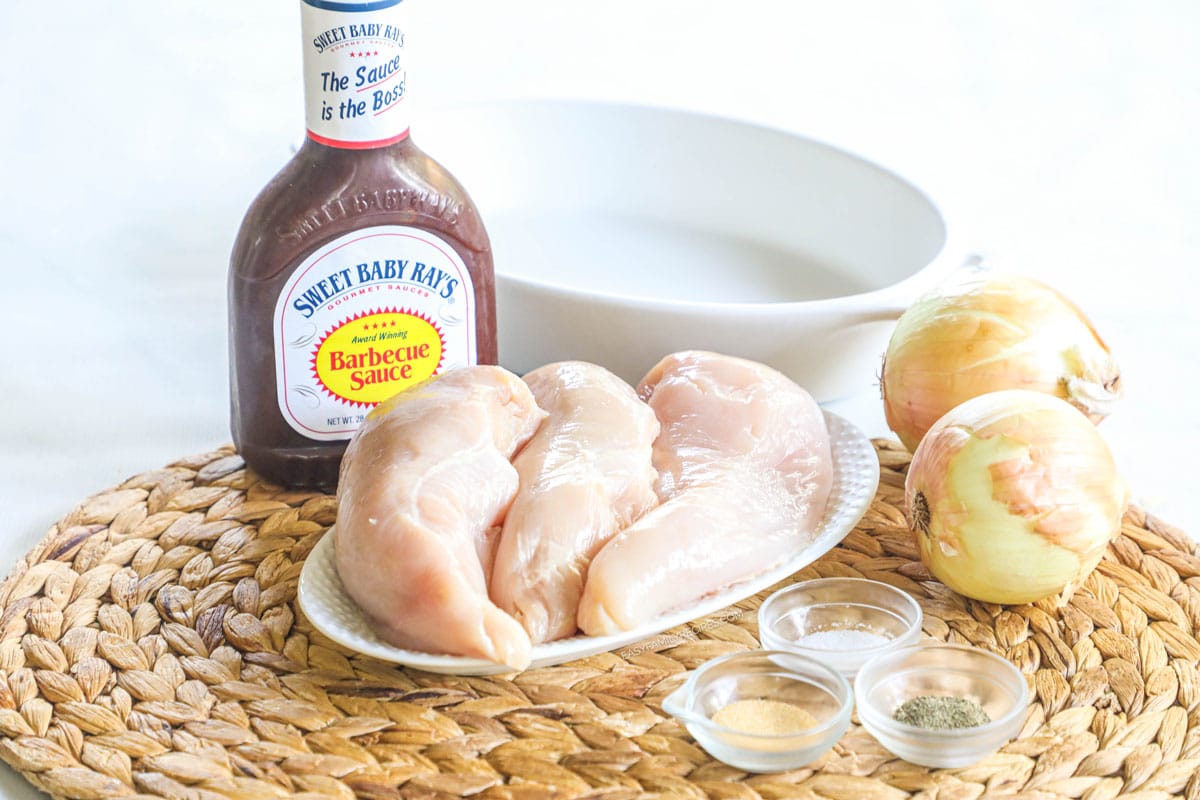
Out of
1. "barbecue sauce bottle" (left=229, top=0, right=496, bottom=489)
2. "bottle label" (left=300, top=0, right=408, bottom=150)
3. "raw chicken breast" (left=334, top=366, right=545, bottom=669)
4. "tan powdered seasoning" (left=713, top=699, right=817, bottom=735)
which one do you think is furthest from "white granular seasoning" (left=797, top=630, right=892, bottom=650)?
"bottle label" (left=300, top=0, right=408, bottom=150)

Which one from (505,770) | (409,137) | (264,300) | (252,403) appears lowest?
(505,770)

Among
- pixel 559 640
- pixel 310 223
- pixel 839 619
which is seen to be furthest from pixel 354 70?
pixel 839 619

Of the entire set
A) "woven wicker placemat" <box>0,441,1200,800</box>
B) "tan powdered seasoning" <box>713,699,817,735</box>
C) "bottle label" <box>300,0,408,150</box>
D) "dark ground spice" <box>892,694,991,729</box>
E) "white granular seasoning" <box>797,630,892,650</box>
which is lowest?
"woven wicker placemat" <box>0,441,1200,800</box>

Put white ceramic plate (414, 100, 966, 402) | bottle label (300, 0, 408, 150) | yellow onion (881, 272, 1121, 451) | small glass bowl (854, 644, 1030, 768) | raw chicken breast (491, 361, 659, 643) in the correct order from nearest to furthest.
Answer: small glass bowl (854, 644, 1030, 768) → raw chicken breast (491, 361, 659, 643) → bottle label (300, 0, 408, 150) → yellow onion (881, 272, 1121, 451) → white ceramic plate (414, 100, 966, 402)

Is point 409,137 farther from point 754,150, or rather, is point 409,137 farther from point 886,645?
point 754,150

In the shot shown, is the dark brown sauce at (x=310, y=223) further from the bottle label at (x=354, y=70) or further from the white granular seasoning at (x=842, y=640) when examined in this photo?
the white granular seasoning at (x=842, y=640)

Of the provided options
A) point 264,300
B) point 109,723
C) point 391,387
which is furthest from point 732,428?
point 109,723

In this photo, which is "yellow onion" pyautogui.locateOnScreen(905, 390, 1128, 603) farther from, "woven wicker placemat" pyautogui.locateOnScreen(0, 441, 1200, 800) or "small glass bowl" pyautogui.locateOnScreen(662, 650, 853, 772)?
"small glass bowl" pyautogui.locateOnScreen(662, 650, 853, 772)
